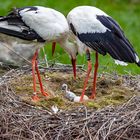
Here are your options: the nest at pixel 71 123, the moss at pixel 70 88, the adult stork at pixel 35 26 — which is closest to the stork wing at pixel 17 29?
the adult stork at pixel 35 26

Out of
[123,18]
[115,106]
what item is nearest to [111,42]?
[115,106]

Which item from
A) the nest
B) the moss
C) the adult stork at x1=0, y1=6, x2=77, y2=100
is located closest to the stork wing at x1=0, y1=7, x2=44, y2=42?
the adult stork at x1=0, y1=6, x2=77, y2=100

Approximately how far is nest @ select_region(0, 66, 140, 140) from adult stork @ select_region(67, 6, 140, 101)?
1.61 feet

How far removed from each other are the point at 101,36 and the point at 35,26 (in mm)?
670

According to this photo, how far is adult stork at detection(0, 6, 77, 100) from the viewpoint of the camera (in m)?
7.31

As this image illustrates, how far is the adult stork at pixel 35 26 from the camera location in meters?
7.31

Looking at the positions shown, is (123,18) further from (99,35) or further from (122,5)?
(99,35)

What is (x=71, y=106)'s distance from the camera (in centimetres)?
725

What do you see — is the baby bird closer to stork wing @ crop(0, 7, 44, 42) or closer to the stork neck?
the stork neck

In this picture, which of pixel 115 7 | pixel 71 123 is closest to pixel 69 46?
pixel 71 123

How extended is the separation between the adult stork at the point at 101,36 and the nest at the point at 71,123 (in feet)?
1.61

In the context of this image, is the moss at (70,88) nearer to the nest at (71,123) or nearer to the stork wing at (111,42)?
the nest at (71,123)

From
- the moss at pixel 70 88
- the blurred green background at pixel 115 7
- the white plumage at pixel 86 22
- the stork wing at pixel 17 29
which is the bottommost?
the blurred green background at pixel 115 7

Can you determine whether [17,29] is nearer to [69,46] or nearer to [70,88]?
[69,46]
